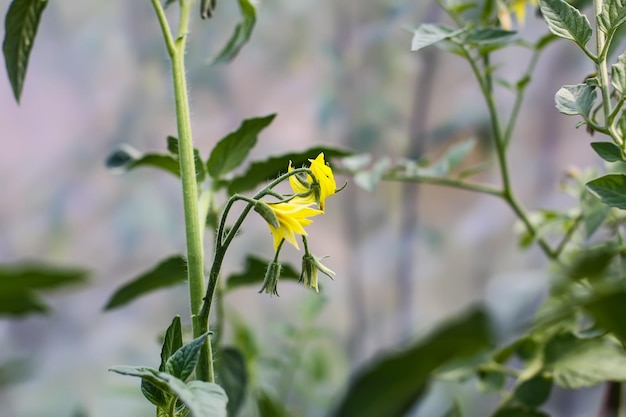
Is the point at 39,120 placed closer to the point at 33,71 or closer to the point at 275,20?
the point at 33,71

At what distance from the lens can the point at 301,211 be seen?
12.9 inches

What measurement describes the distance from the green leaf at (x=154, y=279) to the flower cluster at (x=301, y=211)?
15 centimetres

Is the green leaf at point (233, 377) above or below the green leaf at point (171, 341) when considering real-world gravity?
below

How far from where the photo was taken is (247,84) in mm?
1291

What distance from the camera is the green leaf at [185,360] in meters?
0.30

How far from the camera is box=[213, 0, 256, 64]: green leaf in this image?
1.45 ft

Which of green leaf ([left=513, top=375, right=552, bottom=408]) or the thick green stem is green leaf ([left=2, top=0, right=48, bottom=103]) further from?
green leaf ([left=513, top=375, right=552, bottom=408])

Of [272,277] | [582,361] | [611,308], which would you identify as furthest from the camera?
[582,361]

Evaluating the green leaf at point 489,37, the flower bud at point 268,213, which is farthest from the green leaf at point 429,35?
the flower bud at point 268,213

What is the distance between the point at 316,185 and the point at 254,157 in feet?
3.24

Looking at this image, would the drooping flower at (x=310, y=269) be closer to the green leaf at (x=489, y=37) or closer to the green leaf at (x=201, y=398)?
the green leaf at (x=201, y=398)

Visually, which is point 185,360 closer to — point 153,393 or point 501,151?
point 153,393

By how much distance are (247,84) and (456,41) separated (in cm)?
88

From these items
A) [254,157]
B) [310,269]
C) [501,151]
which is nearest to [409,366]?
[310,269]
